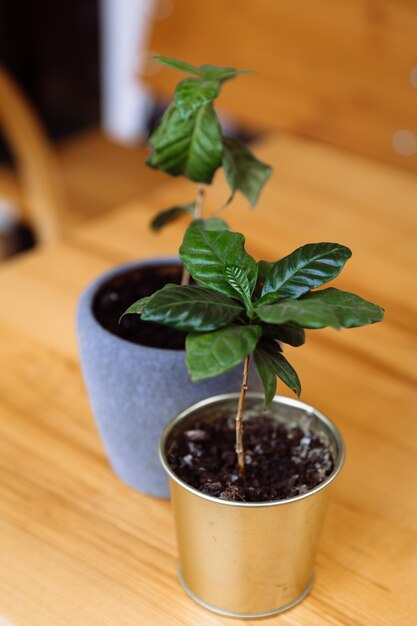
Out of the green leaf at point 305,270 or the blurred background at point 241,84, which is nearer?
the green leaf at point 305,270

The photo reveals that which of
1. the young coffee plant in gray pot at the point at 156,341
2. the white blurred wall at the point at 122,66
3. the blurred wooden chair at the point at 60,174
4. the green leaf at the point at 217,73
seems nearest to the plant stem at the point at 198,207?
the young coffee plant in gray pot at the point at 156,341

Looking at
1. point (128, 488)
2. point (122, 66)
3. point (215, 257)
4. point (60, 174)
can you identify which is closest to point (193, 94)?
point (215, 257)

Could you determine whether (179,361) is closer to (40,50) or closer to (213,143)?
(213,143)

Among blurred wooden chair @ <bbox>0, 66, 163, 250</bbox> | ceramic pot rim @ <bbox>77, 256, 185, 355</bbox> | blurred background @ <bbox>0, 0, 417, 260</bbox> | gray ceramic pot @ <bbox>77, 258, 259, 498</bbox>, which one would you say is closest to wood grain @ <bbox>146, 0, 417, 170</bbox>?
blurred background @ <bbox>0, 0, 417, 260</bbox>

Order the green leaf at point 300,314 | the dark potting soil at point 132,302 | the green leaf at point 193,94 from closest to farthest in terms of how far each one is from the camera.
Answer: the green leaf at point 300,314 < the green leaf at point 193,94 < the dark potting soil at point 132,302

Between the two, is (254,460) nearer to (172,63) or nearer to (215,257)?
(215,257)

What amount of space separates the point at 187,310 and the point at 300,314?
2.9 inches

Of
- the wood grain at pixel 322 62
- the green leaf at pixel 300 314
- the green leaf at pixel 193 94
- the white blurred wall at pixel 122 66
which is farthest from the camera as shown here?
the white blurred wall at pixel 122 66

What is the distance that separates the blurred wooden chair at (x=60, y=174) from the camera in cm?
176

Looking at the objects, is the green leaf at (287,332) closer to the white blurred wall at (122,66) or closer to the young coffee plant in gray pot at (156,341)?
the young coffee plant in gray pot at (156,341)

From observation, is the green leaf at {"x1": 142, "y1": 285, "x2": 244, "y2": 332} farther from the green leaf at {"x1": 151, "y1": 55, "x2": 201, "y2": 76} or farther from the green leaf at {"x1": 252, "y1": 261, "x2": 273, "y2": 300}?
the green leaf at {"x1": 151, "y1": 55, "x2": 201, "y2": 76}

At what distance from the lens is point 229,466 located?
2.14 ft

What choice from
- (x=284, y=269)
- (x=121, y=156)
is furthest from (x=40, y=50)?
(x=284, y=269)

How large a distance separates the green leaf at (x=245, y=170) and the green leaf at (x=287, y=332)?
18 centimetres
